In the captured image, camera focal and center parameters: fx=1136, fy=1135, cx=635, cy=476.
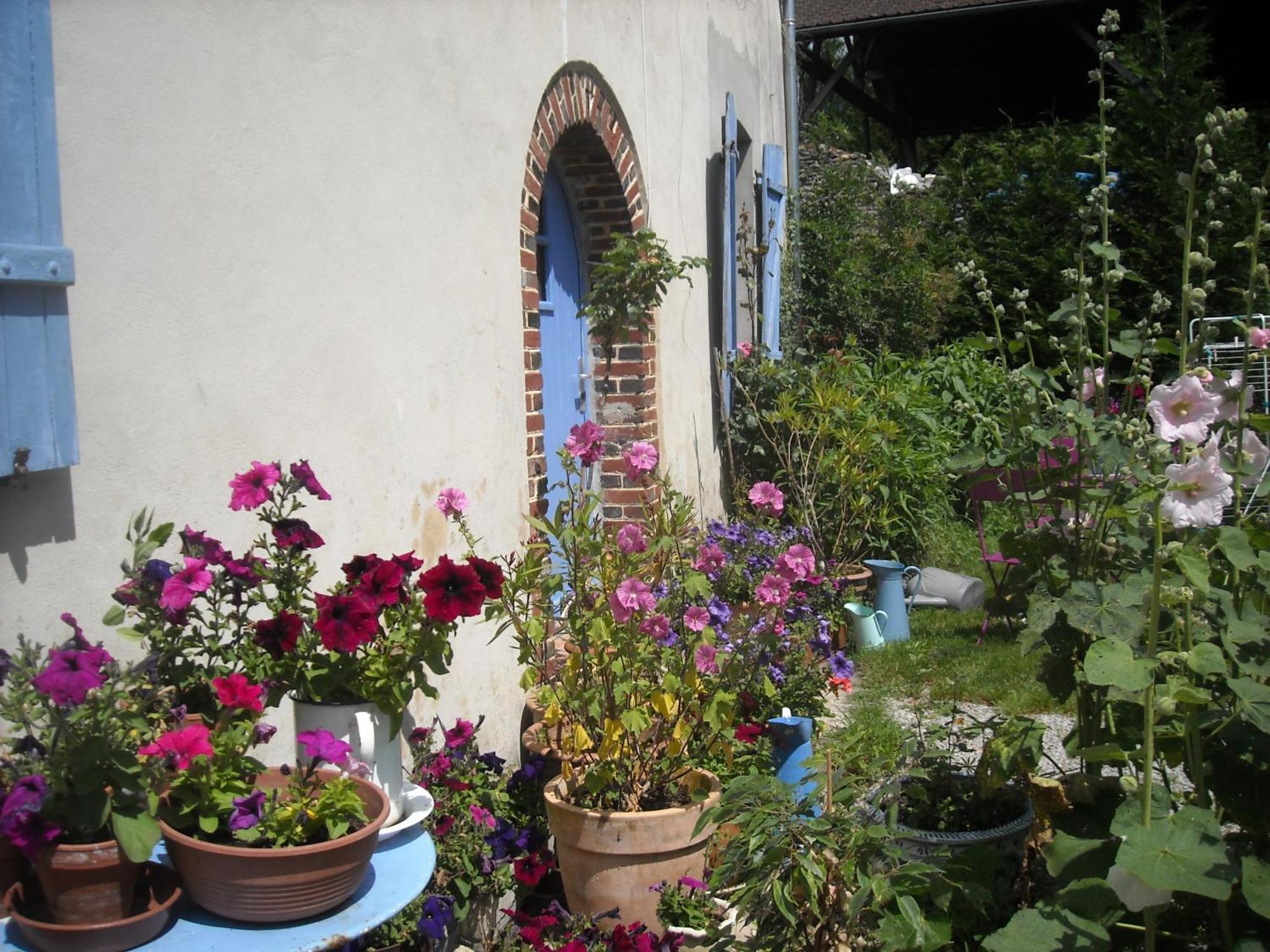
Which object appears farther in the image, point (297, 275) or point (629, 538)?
point (629, 538)

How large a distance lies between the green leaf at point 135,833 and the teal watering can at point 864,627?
435 centimetres

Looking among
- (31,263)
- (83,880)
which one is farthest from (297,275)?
(83,880)

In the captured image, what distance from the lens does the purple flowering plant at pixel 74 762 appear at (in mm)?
1518

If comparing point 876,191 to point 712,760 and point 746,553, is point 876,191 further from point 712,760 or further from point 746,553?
point 712,760

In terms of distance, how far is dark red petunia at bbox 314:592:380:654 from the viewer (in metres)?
1.95

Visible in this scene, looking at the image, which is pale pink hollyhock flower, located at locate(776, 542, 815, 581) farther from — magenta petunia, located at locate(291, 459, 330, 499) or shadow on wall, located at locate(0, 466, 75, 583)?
shadow on wall, located at locate(0, 466, 75, 583)

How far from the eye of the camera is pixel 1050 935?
215 centimetres

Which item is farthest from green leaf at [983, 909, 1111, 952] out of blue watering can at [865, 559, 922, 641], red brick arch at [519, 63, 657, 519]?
blue watering can at [865, 559, 922, 641]

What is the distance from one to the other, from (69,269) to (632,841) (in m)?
1.90

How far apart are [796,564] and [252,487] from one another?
5.07 feet

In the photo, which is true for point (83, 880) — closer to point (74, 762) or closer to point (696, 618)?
point (74, 762)

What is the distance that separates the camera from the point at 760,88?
7789 millimetres

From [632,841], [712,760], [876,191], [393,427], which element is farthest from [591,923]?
[876,191]

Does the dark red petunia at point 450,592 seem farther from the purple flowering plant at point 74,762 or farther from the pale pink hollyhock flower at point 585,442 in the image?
the pale pink hollyhock flower at point 585,442
